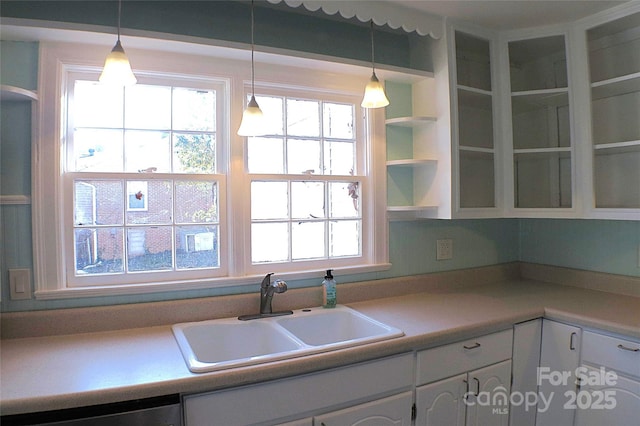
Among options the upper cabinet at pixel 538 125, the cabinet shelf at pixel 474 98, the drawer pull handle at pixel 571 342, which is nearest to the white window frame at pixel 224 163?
the cabinet shelf at pixel 474 98

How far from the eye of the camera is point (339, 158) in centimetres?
211

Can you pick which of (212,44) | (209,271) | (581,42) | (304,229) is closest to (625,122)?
(581,42)

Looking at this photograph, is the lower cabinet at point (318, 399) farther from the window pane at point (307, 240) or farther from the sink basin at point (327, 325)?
the window pane at point (307, 240)

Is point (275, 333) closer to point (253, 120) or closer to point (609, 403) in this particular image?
point (253, 120)

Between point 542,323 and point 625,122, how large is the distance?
1.17 meters

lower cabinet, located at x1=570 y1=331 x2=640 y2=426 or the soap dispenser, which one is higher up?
the soap dispenser

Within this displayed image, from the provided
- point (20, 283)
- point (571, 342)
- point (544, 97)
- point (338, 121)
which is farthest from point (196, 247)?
point (544, 97)

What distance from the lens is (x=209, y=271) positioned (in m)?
1.79

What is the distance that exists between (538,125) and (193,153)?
1933mm

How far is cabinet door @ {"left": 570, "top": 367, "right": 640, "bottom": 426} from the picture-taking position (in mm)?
1545

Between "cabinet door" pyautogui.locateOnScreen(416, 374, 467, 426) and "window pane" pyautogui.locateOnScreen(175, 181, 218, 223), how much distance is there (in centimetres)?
121

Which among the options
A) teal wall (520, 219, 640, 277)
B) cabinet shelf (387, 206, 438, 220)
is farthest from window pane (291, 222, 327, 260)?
teal wall (520, 219, 640, 277)

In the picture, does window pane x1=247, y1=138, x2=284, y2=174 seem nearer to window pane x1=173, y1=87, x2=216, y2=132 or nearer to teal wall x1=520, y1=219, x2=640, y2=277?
window pane x1=173, y1=87, x2=216, y2=132

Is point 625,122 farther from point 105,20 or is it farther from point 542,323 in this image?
point 105,20
